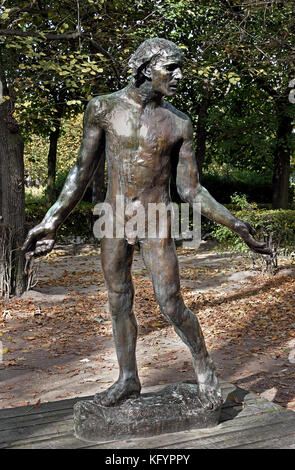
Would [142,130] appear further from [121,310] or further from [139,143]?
[121,310]

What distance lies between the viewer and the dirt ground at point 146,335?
595 centimetres

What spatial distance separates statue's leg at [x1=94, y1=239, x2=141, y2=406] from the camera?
12.0 ft

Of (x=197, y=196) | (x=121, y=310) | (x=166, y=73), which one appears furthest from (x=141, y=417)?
(x=166, y=73)

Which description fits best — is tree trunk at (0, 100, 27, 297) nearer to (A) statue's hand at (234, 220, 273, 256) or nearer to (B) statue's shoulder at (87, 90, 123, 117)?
(B) statue's shoulder at (87, 90, 123, 117)

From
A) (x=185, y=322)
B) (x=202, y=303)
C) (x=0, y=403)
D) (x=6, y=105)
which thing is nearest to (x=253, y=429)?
(x=185, y=322)

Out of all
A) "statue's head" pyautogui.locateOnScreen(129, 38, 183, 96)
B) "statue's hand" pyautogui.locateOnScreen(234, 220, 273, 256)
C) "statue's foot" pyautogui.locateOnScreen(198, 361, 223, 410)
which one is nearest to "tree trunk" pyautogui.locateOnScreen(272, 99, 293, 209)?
"statue's hand" pyautogui.locateOnScreen(234, 220, 273, 256)

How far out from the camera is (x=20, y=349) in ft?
23.4

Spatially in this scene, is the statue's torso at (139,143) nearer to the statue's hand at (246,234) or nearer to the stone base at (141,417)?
the statue's hand at (246,234)

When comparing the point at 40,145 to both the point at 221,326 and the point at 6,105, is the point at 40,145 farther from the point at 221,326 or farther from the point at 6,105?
the point at 221,326

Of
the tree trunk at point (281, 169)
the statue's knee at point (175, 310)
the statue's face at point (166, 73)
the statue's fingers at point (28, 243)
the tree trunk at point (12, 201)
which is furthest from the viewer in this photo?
the tree trunk at point (281, 169)

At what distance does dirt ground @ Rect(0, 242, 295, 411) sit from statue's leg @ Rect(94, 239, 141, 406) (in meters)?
0.81

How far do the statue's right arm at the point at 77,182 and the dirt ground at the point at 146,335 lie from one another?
1.41 m

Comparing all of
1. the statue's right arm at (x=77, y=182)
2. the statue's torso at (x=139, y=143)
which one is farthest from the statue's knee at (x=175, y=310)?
the statue's right arm at (x=77, y=182)
